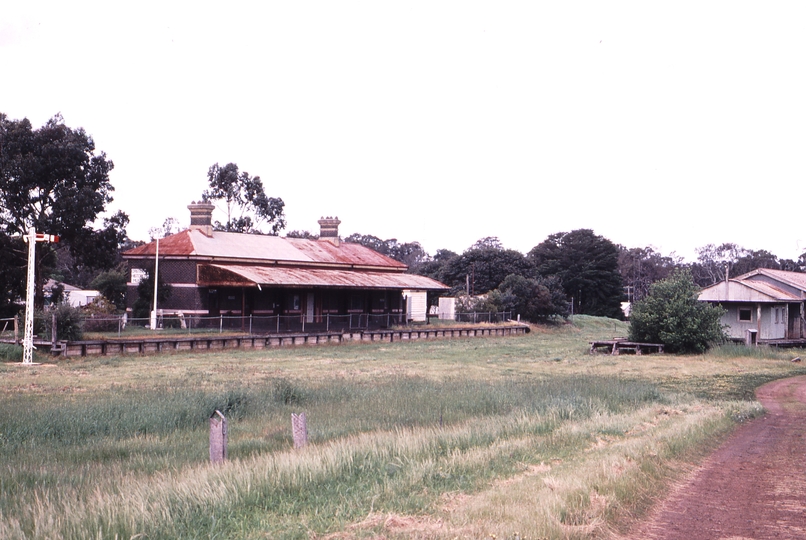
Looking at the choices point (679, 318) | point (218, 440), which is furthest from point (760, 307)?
point (218, 440)

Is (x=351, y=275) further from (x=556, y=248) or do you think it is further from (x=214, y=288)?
(x=556, y=248)

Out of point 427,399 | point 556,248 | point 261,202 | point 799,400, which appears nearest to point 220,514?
point 427,399

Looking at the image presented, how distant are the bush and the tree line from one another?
1.30 meters

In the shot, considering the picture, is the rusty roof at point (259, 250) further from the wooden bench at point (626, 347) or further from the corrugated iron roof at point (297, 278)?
the wooden bench at point (626, 347)

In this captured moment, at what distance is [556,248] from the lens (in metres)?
85.9

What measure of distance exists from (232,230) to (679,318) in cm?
4712

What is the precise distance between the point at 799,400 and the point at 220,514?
17.1 m

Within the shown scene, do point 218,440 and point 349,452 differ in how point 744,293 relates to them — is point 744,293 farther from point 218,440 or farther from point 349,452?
point 218,440

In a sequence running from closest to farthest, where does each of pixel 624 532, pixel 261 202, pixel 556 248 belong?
pixel 624 532
pixel 261 202
pixel 556 248

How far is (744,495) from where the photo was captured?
8766 millimetres

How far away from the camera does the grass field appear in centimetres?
666

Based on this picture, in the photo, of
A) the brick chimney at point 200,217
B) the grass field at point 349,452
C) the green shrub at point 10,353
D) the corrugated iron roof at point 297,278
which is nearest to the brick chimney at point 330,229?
the corrugated iron roof at point 297,278

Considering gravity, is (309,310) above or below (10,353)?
above

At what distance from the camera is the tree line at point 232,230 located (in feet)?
128
